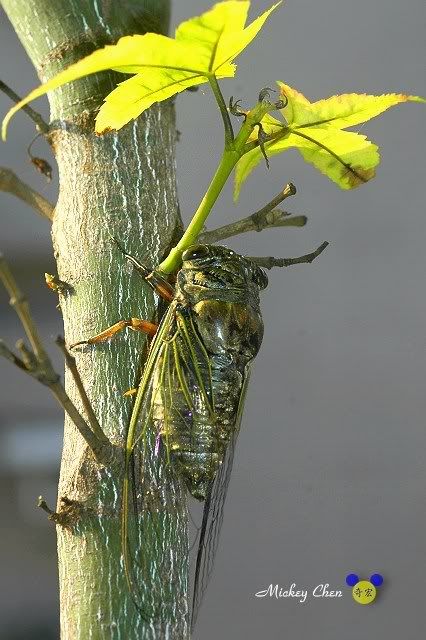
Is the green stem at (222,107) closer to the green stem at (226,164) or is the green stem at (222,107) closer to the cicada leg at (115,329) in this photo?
the green stem at (226,164)

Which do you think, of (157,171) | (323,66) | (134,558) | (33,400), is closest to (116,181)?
(157,171)

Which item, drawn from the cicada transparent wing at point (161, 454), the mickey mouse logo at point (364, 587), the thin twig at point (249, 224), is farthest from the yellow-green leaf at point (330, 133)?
the mickey mouse logo at point (364, 587)

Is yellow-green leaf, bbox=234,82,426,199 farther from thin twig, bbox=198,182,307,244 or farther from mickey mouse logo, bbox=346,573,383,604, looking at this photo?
mickey mouse logo, bbox=346,573,383,604

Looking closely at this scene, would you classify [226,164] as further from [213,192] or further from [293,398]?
[293,398]

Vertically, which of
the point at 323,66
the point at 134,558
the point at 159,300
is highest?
the point at 323,66

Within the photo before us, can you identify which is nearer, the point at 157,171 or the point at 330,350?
the point at 157,171

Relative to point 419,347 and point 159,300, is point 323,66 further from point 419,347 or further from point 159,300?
point 159,300

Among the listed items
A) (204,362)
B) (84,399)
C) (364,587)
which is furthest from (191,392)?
(364,587)

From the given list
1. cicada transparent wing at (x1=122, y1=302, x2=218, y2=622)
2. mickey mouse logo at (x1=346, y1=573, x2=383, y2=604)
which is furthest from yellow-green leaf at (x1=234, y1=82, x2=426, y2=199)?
mickey mouse logo at (x1=346, y1=573, x2=383, y2=604)
